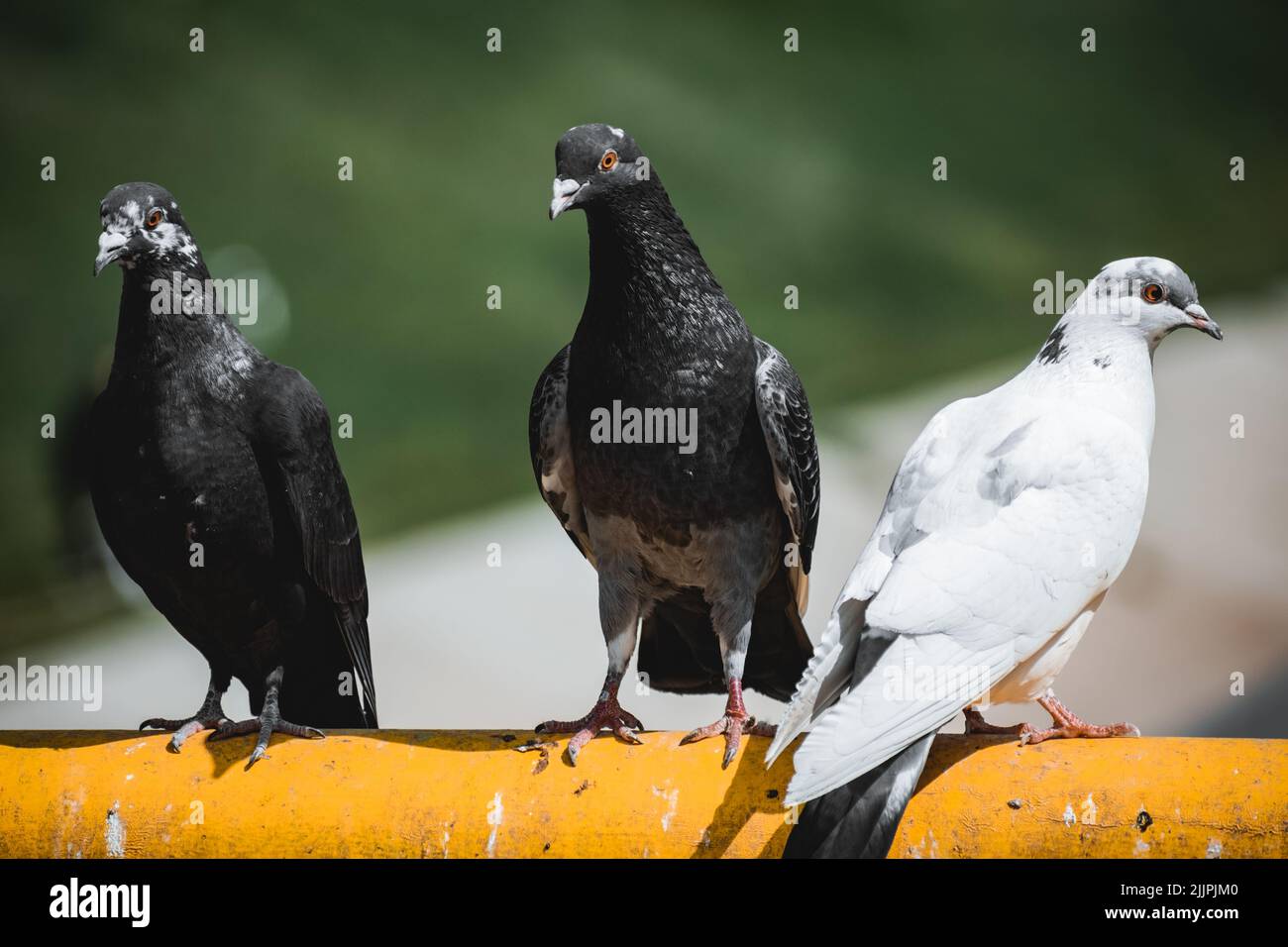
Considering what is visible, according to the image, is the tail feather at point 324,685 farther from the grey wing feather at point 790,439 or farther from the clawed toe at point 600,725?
the grey wing feather at point 790,439

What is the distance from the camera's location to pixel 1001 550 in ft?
12.7

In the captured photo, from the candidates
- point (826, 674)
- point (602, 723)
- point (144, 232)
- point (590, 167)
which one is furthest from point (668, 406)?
point (144, 232)

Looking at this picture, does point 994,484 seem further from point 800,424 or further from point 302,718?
point 302,718

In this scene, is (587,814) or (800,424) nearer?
(587,814)

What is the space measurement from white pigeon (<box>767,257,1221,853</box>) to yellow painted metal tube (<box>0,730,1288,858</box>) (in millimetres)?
232

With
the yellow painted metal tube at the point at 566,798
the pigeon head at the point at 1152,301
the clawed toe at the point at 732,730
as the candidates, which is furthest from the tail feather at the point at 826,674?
the pigeon head at the point at 1152,301

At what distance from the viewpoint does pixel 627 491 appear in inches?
191

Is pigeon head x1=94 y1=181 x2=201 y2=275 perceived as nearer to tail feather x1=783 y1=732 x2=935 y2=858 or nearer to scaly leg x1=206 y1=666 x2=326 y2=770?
scaly leg x1=206 y1=666 x2=326 y2=770

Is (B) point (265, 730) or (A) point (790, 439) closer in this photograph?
(B) point (265, 730)

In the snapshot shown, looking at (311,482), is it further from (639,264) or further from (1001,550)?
(1001,550)

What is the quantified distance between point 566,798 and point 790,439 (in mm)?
1629

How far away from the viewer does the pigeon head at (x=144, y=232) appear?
191 inches

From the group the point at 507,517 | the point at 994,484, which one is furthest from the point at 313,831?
the point at 507,517
